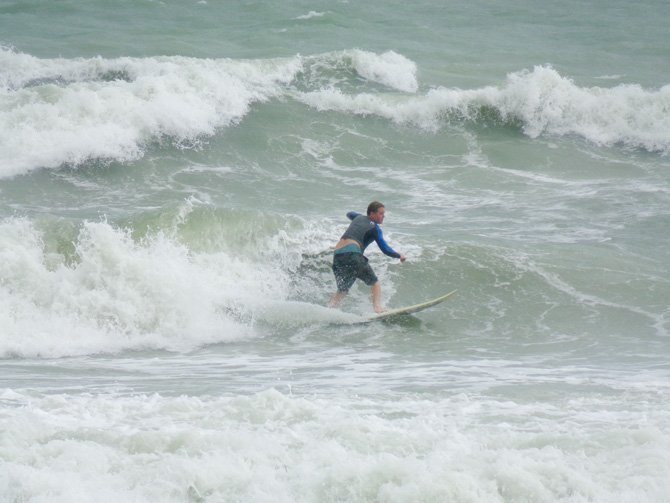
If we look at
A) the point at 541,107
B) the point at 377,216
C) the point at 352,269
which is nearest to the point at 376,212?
the point at 377,216

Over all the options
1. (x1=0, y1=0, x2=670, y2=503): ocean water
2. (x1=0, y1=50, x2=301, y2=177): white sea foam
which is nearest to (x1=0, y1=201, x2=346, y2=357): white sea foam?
(x1=0, y1=0, x2=670, y2=503): ocean water

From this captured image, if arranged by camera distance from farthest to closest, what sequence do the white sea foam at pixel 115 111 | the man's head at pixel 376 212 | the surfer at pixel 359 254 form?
the white sea foam at pixel 115 111, the man's head at pixel 376 212, the surfer at pixel 359 254

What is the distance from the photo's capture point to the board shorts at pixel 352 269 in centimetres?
896

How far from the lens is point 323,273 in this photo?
33.5 feet

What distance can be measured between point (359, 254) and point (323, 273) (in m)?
1.32

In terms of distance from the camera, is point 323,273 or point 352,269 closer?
point 352,269

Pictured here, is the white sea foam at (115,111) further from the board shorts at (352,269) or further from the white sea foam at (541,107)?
the board shorts at (352,269)

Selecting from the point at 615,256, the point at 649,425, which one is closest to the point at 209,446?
the point at 649,425

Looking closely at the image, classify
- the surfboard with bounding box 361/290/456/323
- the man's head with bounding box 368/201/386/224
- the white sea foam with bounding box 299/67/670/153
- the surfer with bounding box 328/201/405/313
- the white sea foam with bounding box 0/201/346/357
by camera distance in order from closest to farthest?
the white sea foam with bounding box 0/201/346/357 < the surfboard with bounding box 361/290/456/323 < the surfer with bounding box 328/201/405/313 < the man's head with bounding box 368/201/386/224 < the white sea foam with bounding box 299/67/670/153

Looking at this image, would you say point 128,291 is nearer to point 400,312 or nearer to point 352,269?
point 352,269

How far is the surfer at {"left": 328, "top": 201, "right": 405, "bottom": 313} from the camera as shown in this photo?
8961mm

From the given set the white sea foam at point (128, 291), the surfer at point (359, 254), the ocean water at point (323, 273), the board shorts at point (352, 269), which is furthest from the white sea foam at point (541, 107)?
the board shorts at point (352, 269)

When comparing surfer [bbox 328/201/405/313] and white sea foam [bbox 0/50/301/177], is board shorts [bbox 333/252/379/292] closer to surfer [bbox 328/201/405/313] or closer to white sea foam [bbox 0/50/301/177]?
surfer [bbox 328/201/405/313]

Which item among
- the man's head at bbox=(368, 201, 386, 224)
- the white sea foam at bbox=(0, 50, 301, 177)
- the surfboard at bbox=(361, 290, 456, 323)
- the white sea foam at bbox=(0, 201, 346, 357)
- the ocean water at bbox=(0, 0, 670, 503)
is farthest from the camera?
the white sea foam at bbox=(0, 50, 301, 177)
